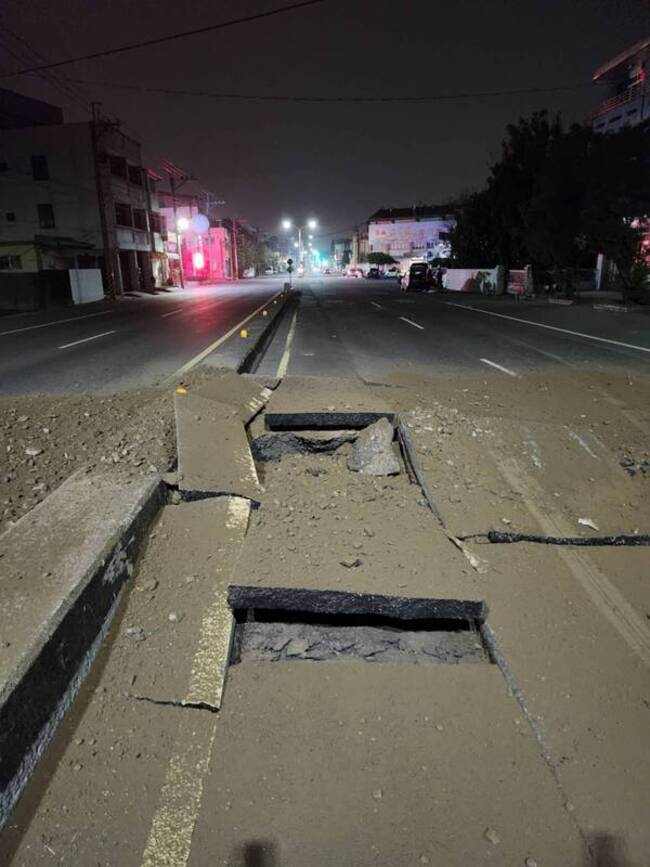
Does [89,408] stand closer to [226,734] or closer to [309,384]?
[309,384]

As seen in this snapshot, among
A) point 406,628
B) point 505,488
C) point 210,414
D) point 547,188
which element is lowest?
point 406,628

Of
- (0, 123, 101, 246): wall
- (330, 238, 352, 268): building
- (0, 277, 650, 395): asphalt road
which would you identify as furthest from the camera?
(330, 238, 352, 268): building

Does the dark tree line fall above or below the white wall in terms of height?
above

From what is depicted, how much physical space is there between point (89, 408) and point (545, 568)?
17.5ft

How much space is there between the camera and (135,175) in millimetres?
41969

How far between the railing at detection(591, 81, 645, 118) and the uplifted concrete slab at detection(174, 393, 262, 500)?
39365mm

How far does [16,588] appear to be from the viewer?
273 cm

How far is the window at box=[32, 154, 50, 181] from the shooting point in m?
35.4

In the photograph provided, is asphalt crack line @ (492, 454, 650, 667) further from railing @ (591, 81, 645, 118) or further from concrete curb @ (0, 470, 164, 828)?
railing @ (591, 81, 645, 118)

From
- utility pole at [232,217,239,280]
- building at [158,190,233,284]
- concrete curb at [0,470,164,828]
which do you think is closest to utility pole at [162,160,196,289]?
building at [158,190,233,284]

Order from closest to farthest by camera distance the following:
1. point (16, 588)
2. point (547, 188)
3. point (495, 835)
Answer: point (495, 835), point (16, 588), point (547, 188)

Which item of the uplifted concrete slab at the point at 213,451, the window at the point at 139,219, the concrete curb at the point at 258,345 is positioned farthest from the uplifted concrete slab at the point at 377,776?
the window at the point at 139,219

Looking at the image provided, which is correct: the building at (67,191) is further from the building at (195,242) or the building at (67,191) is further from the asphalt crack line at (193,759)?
the asphalt crack line at (193,759)

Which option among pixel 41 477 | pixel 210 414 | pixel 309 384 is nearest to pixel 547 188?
pixel 309 384
